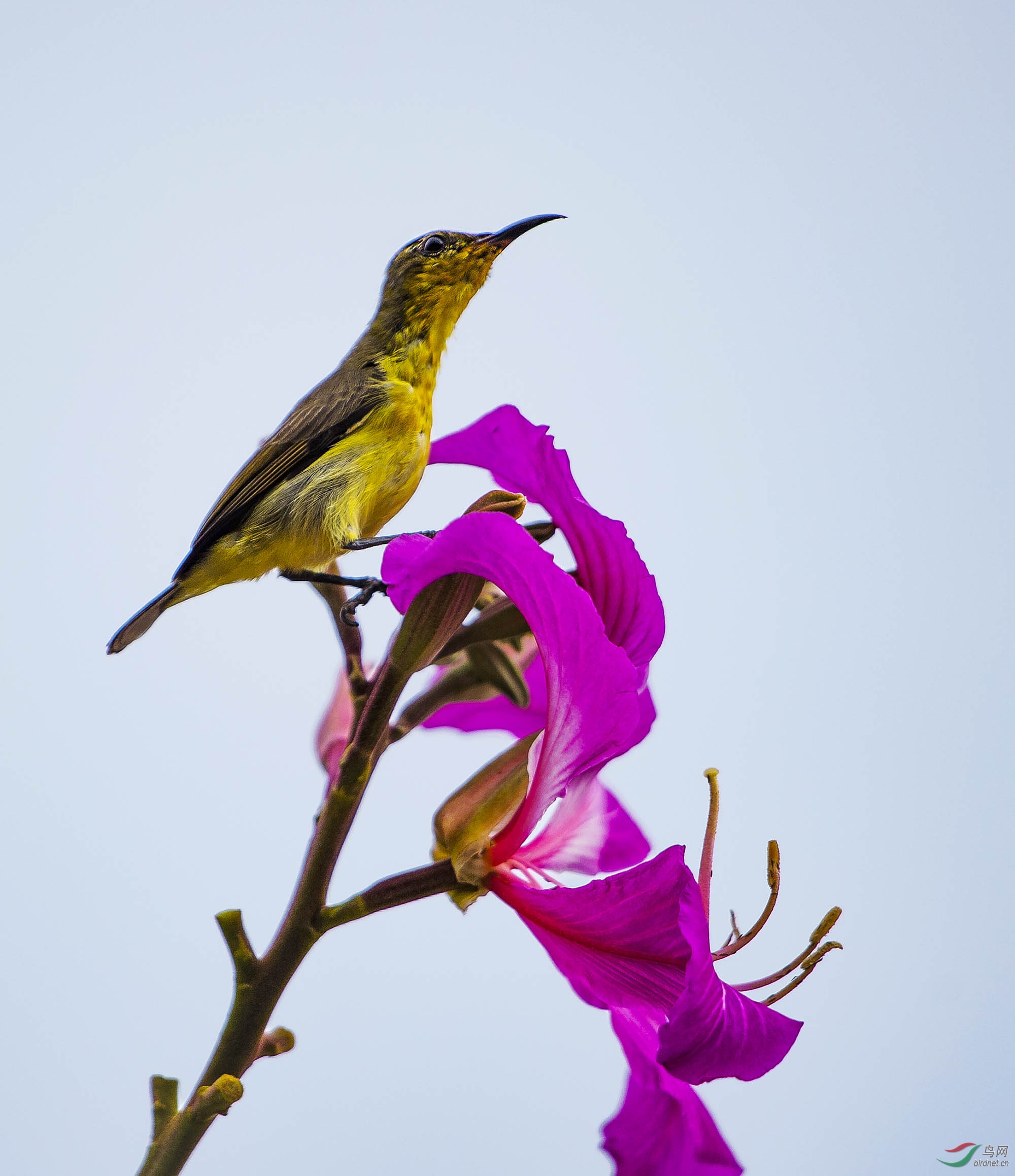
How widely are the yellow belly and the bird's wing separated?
10mm

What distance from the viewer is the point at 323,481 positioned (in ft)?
3.22

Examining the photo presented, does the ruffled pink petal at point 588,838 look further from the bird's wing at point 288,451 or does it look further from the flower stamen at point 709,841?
the bird's wing at point 288,451

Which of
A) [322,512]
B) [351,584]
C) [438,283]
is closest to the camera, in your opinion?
[351,584]

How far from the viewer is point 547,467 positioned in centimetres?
62

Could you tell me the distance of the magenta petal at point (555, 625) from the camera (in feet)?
1.73

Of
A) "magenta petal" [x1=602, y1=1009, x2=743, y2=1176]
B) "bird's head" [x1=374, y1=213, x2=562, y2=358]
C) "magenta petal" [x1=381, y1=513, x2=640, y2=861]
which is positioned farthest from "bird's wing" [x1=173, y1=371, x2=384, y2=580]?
"magenta petal" [x1=602, y1=1009, x2=743, y2=1176]

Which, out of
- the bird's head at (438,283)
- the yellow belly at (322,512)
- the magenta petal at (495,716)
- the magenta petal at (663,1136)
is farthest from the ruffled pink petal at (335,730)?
the bird's head at (438,283)

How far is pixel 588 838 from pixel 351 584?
27 centimetres

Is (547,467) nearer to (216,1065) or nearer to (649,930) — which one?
(649,930)

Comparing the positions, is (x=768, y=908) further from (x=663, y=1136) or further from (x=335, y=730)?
(x=335, y=730)

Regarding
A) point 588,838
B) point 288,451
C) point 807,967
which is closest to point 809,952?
point 807,967

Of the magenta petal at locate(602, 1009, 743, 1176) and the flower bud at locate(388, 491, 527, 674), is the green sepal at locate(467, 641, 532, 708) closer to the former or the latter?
the flower bud at locate(388, 491, 527, 674)

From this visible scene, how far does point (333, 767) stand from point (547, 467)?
1.09ft

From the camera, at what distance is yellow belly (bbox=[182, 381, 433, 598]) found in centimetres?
97
